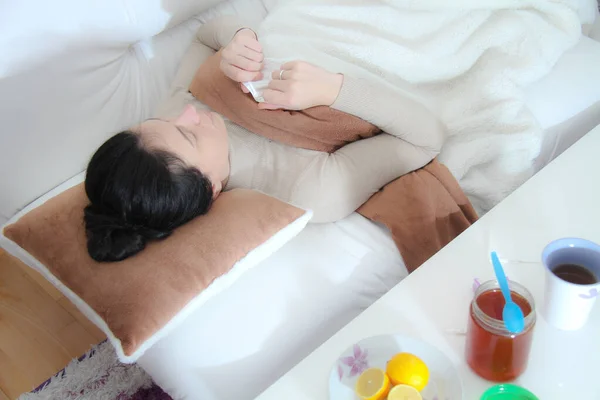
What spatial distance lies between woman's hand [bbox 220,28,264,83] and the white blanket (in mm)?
130

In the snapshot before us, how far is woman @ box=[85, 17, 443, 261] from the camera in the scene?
37.4 inches

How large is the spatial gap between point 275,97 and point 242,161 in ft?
0.48

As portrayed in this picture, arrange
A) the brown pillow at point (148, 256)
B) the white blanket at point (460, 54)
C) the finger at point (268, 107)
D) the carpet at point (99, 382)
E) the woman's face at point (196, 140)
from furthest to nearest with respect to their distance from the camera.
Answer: the carpet at point (99, 382) < the white blanket at point (460, 54) < the finger at point (268, 107) < the woman's face at point (196, 140) < the brown pillow at point (148, 256)

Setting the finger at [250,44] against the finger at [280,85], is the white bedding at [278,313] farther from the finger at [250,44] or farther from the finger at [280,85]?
the finger at [250,44]

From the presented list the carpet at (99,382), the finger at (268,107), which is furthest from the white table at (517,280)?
the carpet at (99,382)

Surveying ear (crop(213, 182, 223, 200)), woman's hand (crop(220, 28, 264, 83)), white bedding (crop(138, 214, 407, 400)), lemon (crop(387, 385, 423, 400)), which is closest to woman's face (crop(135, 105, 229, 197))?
ear (crop(213, 182, 223, 200))

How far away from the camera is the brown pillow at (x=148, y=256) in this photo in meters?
0.88

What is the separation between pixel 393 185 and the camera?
115cm

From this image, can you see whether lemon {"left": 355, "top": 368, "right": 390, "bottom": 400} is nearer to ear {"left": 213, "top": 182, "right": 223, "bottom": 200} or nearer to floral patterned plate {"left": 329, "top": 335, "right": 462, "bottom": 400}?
floral patterned plate {"left": 329, "top": 335, "right": 462, "bottom": 400}

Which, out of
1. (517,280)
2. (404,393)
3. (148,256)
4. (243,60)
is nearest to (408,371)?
(404,393)

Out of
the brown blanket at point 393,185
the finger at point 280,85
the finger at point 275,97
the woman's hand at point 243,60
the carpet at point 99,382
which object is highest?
the woman's hand at point 243,60

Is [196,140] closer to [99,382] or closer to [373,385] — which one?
[373,385]

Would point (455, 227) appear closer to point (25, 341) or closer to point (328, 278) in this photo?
point (328, 278)

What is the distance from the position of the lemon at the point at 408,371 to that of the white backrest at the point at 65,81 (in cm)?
89
